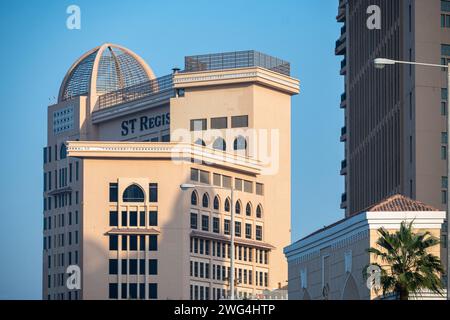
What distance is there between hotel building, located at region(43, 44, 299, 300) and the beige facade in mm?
73769

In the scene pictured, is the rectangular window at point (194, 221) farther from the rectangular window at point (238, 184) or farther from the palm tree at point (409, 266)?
the palm tree at point (409, 266)

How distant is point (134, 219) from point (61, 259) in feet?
54.0

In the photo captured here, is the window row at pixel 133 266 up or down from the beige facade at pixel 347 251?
up

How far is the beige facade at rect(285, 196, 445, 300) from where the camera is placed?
79.7 meters

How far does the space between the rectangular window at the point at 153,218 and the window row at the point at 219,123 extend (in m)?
17.1

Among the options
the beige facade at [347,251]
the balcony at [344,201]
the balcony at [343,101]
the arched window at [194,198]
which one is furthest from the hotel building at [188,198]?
the beige facade at [347,251]

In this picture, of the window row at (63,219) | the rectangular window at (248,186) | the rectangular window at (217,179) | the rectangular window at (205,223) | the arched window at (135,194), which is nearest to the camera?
the arched window at (135,194)

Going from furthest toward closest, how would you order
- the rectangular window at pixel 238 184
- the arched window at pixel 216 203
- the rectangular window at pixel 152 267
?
the rectangular window at pixel 238 184 → the arched window at pixel 216 203 → the rectangular window at pixel 152 267

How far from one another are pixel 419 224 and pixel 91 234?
352 feet

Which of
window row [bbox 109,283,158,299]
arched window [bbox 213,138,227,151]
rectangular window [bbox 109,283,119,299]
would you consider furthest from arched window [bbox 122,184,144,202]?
arched window [bbox 213,138,227,151]

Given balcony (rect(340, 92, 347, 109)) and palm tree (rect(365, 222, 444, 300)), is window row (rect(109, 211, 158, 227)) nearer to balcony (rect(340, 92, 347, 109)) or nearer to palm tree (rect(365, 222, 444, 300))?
balcony (rect(340, 92, 347, 109))

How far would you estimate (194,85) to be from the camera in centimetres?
19512

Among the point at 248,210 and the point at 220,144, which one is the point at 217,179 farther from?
the point at 220,144

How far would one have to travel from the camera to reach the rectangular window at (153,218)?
182875 millimetres
